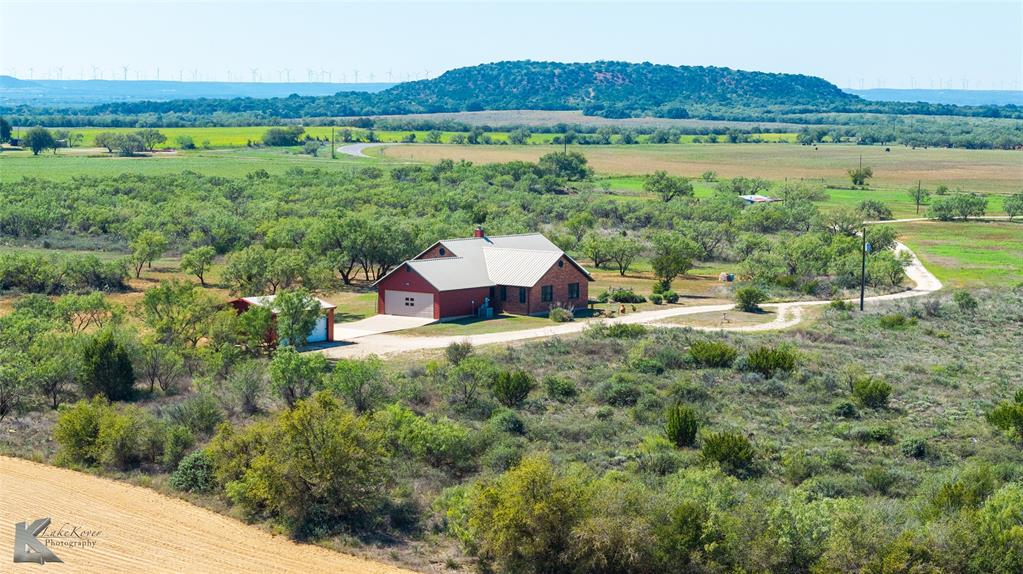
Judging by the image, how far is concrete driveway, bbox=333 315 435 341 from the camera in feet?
155

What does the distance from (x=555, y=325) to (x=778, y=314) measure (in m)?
11.4

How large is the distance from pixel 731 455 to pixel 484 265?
26.3m

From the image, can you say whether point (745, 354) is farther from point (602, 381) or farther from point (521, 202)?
point (521, 202)

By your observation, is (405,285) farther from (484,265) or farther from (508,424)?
(508,424)

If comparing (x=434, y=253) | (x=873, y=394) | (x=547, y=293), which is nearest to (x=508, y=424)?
(x=873, y=394)

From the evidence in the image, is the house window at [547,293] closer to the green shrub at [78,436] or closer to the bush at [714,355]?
the bush at [714,355]

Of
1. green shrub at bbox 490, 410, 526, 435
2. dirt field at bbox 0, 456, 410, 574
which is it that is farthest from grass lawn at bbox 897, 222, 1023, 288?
dirt field at bbox 0, 456, 410, 574

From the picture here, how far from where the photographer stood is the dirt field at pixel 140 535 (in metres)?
23.3

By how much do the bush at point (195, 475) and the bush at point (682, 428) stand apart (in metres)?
12.5

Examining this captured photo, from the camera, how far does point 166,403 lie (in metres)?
34.9

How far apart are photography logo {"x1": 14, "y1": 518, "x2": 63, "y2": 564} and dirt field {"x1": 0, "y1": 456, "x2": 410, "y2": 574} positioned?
0.16 m

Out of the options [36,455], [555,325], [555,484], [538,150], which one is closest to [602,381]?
[555,325]

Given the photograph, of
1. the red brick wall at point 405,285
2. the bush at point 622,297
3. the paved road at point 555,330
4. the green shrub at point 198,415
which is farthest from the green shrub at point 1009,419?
the red brick wall at point 405,285

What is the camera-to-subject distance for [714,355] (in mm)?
41062
